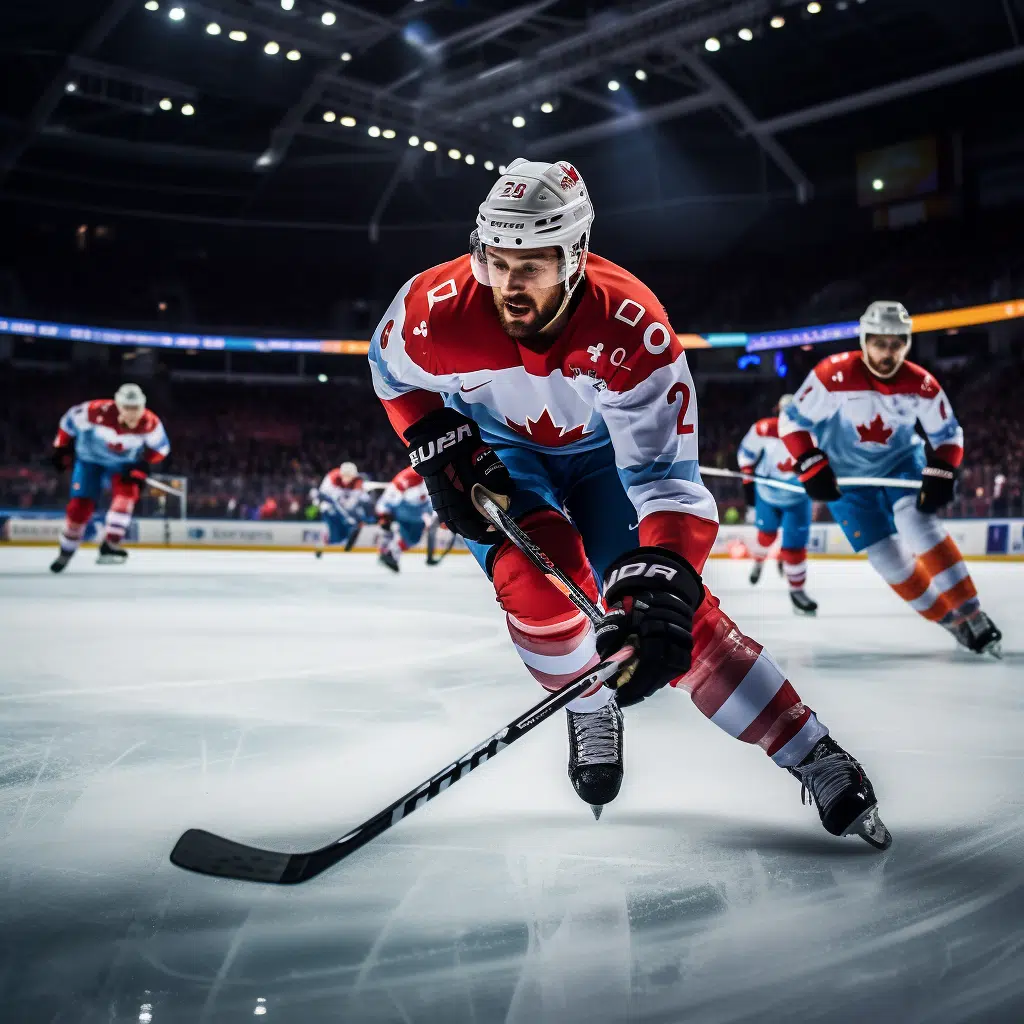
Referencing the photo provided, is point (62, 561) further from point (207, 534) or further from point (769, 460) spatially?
point (207, 534)

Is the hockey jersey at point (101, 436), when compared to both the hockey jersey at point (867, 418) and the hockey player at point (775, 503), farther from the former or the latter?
the hockey jersey at point (867, 418)

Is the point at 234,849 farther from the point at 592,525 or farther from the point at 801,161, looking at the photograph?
the point at 801,161

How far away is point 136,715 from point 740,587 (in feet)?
20.8

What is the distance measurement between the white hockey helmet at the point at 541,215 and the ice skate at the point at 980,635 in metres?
3.02

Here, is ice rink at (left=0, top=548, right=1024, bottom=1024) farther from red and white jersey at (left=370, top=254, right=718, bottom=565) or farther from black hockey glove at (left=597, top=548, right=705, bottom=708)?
red and white jersey at (left=370, top=254, right=718, bottom=565)

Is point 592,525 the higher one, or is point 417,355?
point 417,355

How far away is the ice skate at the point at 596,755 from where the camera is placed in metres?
2.06

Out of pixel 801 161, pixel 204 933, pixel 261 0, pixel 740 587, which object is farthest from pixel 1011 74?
pixel 204 933

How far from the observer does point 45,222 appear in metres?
22.5

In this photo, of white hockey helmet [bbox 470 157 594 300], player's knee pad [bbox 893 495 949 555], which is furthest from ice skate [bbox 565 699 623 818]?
player's knee pad [bbox 893 495 949 555]

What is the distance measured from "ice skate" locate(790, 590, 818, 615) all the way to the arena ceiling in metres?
11.4

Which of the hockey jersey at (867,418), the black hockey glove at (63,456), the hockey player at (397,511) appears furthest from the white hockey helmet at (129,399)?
the hockey jersey at (867,418)

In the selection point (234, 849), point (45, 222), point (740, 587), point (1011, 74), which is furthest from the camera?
point (45, 222)

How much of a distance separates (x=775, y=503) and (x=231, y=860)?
6.84m
